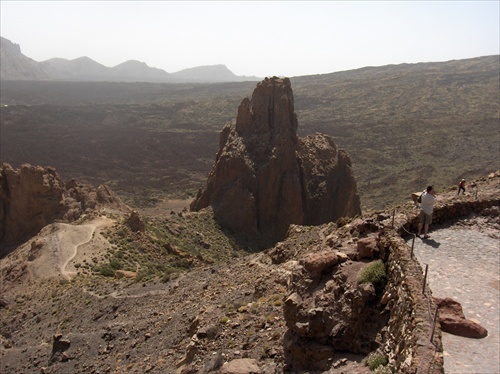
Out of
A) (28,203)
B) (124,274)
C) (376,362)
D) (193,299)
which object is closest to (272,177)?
(124,274)

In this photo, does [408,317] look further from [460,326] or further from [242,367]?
[242,367]

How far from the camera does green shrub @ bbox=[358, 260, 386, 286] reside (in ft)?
29.5

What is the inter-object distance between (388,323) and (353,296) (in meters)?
0.85

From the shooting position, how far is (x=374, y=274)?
29.7 feet

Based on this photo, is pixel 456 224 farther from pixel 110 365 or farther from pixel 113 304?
A: pixel 113 304

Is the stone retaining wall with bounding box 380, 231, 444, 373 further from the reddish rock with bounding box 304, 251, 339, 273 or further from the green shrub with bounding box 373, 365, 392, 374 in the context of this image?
the reddish rock with bounding box 304, 251, 339, 273

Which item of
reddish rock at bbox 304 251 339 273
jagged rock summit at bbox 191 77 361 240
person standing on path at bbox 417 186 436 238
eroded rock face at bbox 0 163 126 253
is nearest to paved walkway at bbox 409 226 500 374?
person standing on path at bbox 417 186 436 238

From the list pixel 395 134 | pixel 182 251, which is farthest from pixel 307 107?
pixel 182 251

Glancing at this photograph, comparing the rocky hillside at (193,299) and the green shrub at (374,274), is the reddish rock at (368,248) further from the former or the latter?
the green shrub at (374,274)

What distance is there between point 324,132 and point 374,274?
107167 mm

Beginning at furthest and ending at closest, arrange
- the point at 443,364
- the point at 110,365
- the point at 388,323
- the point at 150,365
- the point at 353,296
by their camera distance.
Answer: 1. the point at 110,365
2. the point at 150,365
3. the point at 353,296
4. the point at 388,323
5. the point at 443,364

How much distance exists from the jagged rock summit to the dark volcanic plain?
18.3m

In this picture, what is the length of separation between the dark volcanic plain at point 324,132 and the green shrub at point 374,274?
48.2m

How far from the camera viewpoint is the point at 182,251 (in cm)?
3022
